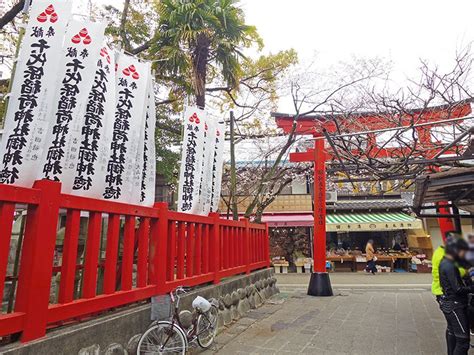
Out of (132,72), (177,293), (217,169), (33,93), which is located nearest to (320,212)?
(217,169)

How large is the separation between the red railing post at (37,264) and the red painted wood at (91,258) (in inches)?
22.6

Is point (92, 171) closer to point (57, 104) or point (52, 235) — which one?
point (57, 104)

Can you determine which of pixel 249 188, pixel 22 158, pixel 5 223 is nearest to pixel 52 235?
pixel 5 223

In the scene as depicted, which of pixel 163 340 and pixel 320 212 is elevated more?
pixel 320 212

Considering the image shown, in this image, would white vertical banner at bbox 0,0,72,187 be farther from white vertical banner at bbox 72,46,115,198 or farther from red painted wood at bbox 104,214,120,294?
red painted wood at bbox 104,214,120,294

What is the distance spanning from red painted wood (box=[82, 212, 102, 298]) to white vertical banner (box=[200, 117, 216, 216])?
362 cm

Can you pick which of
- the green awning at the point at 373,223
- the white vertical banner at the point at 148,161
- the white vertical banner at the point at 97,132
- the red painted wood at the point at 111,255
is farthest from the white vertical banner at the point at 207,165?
the green awning at the point at 373,223

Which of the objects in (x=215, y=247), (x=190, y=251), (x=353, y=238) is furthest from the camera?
(x=353, y=238)

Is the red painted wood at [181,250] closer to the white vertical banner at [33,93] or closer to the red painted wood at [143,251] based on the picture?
the red painted wood at [143,251]

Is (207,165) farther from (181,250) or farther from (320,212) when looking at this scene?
(320,212)

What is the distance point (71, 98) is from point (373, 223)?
18097 millimetres

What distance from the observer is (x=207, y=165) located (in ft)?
25.9

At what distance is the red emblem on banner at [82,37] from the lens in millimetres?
4570

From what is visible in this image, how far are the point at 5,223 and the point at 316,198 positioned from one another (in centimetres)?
953
